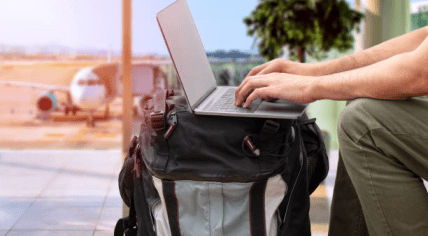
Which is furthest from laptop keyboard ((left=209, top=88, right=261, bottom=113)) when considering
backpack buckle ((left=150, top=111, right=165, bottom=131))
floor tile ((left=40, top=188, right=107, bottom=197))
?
floor tile ((left=40, top=188, right=107, bottom=197))

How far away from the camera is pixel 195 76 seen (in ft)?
4.36

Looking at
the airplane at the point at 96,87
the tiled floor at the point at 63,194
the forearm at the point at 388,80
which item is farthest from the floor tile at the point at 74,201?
the forearm at the point at 388,80

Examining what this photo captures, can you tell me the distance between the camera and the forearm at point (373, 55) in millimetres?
1336

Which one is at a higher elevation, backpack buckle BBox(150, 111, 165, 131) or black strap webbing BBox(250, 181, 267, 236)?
backpack buckle BBox(150, 111, 165, 131)

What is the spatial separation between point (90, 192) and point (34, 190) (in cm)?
29

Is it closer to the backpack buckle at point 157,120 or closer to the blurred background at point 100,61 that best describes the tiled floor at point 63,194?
the blurred background at point 100,61

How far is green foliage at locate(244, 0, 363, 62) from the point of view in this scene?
271 centimetres

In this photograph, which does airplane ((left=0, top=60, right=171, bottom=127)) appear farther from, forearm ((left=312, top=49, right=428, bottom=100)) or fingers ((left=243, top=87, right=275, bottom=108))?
forearm ((left=312, top=49, right=428, bottom=100))

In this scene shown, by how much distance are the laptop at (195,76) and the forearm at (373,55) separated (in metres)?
0.15

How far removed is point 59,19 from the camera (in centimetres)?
345

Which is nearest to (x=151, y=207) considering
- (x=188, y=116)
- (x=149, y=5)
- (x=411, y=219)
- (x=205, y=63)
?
(x=188, y=116)

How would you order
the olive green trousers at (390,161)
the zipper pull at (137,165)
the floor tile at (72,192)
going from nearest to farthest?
the olive green trousers at (390,161) < the zipper pull at (137,165) < the floor tile at (72,192)

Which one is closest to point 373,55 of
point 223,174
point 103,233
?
point 223,174

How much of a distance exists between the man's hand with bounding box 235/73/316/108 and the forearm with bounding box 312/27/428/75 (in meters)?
0.22
